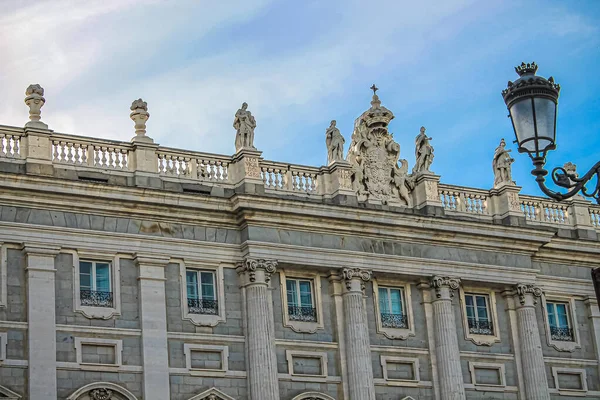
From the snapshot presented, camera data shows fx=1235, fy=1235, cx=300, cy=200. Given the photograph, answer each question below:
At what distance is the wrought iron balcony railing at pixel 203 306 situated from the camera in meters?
32.5

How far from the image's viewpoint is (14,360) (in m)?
29.6

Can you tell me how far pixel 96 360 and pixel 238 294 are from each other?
4.49 metres

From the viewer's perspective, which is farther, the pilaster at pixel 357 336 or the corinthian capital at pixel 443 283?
the corinthian capital at pixel 443 283

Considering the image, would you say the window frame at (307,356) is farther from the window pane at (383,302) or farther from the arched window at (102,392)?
the arched window at (102,392)

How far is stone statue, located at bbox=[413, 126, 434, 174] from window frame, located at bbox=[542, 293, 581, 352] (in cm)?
551

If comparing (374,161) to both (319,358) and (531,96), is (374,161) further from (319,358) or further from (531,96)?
(531,96)

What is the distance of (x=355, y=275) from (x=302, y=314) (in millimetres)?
1865

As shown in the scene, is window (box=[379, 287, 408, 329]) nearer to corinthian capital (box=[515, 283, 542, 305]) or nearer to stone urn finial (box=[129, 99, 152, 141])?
corinthian capital (box=[515, 283, 542, 305])

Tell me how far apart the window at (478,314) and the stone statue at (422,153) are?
4109mm

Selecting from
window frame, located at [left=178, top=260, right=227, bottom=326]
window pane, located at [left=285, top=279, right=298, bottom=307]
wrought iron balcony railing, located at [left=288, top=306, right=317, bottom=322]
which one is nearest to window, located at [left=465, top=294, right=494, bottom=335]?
wrought iron balcony railing, located at [left=288, top=306, right=317, bottom=322]

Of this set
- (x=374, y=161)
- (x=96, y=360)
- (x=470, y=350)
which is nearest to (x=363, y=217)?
(x=374, y=161)

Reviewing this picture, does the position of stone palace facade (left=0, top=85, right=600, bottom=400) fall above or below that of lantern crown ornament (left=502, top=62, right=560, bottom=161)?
above

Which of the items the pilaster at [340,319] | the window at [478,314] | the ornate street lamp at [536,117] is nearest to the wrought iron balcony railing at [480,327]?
the window at [478,314]

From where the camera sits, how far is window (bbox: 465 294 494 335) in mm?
36688
